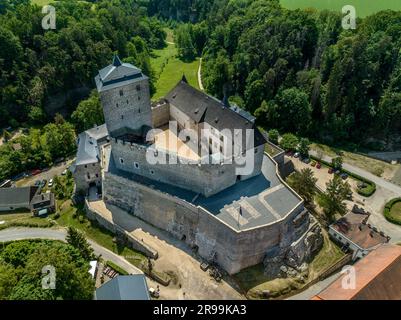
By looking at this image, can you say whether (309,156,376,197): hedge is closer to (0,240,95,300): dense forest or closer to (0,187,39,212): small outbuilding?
(0,240,95,300): dense forest

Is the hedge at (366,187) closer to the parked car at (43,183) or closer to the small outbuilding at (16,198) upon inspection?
the parked car at (43,183)

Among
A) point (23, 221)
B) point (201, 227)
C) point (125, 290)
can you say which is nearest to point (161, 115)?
point (201, 227)

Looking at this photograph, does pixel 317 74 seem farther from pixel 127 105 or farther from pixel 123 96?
pixel 123 96

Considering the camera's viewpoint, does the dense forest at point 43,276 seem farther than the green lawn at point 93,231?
No

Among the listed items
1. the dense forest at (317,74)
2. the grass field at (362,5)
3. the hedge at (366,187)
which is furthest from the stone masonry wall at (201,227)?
the grass field at (362,5)

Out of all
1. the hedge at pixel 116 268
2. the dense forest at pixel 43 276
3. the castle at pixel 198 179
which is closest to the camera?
the dense forest at pixel 43 276
